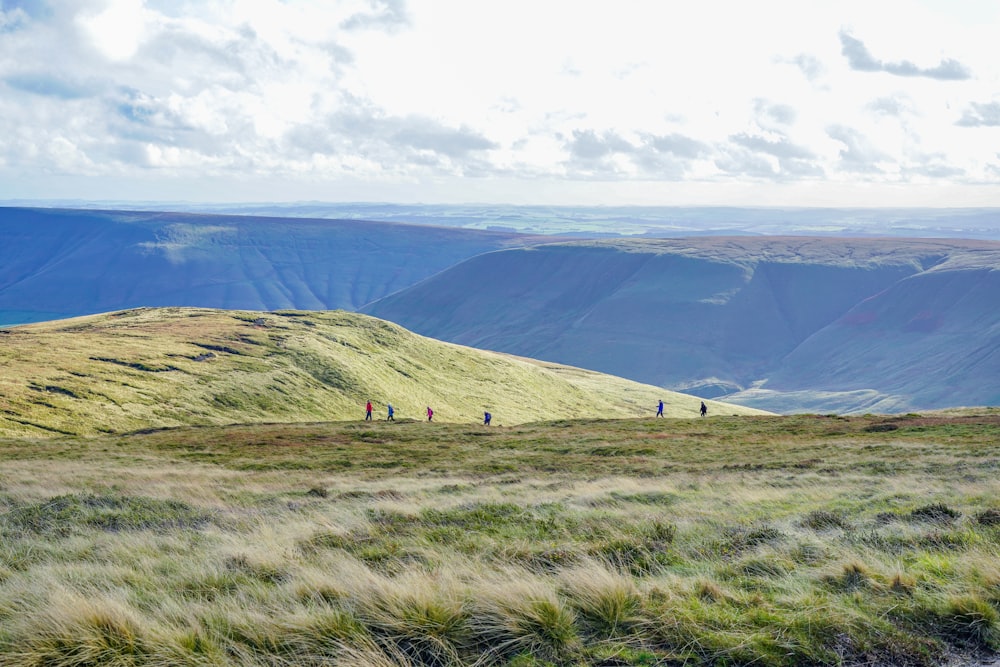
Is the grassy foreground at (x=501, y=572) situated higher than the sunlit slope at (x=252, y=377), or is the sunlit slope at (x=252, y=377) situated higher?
the grassy foreground at (x=501, y=572)

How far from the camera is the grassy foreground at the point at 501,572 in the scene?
19.1 feet

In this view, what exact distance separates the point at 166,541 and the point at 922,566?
10277 mm

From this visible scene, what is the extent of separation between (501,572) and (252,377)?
7355cm

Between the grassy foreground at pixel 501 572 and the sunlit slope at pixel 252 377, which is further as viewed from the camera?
the sunlit slope at pixel 252 377

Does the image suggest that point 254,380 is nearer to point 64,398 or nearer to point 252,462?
point 64,398

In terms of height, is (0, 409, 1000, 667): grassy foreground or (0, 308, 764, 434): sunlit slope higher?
(0, 409, 1000, 667): grassy foreground

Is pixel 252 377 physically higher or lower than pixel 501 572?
lower

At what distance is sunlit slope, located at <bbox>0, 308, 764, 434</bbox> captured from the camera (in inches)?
2344

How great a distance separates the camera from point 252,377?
250 ft

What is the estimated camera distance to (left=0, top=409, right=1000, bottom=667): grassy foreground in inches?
229

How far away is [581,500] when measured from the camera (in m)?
16.3

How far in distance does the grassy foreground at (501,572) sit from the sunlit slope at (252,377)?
4355cm

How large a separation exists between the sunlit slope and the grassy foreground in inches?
1714

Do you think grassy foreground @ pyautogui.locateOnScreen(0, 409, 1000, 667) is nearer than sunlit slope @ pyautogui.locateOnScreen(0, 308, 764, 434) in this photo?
Yes
